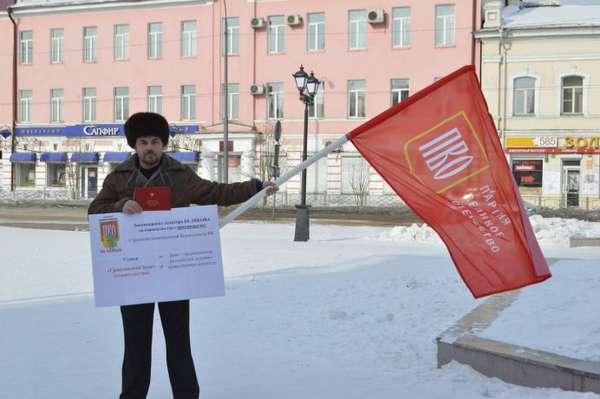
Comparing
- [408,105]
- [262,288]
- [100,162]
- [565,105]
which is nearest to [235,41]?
[100,162]

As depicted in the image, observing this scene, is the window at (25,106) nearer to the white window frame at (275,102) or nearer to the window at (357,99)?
the white window frame at (275,102)

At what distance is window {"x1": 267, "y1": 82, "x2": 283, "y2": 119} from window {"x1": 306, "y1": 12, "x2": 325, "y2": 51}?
2.70 m

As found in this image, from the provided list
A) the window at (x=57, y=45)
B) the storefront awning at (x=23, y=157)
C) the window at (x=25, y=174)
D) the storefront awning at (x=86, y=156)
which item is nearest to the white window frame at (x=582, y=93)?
the storefront awning at (x=86, y=156)

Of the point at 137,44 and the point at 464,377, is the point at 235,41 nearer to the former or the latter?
the point at 137,44

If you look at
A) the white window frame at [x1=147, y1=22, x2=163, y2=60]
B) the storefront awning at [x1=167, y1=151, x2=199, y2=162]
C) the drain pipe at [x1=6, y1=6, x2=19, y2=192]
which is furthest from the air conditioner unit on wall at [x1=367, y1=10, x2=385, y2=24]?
the drain pipe at [x1=6, y1=6, x2=19, y2=192]

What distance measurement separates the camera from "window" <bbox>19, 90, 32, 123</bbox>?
4256cm

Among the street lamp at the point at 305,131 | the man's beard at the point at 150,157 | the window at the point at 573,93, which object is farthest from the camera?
the window at the point at 573,93

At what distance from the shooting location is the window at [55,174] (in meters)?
41.8

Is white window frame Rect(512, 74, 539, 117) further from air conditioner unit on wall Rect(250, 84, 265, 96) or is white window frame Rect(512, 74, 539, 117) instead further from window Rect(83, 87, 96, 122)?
window Rect(83, 87, 96, 122)

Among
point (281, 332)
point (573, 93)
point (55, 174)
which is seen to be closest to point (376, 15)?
point (573, 93)

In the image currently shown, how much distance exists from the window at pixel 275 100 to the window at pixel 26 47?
1545 centimetres

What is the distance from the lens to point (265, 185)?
177 inches

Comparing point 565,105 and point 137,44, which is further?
point 137,44

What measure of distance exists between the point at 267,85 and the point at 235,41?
304 cm
